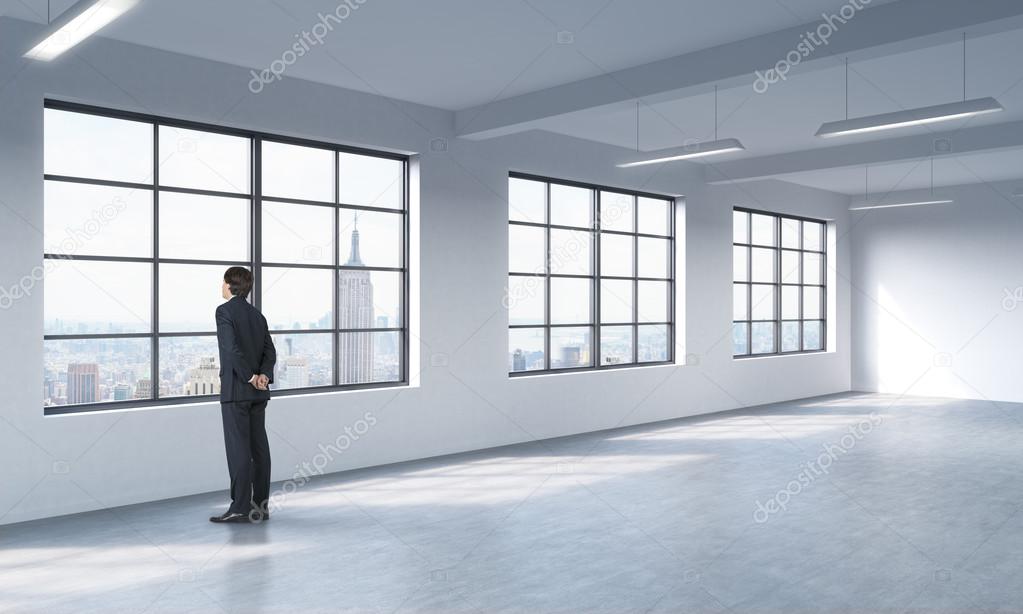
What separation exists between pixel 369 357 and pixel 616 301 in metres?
3.72

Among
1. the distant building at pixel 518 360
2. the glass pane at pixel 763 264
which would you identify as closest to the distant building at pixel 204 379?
the distant building at pixel 518 360

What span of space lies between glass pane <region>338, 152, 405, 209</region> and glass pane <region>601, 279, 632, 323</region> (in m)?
3.17

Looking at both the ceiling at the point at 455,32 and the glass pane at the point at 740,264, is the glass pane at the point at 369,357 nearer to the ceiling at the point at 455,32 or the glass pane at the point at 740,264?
the ceiling at the point at 455,32

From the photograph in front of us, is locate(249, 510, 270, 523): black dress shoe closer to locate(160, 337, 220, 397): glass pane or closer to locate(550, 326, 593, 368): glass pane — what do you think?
locate(160, 337, 220, 397): glass pane

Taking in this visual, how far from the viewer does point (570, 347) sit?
9.67 meters

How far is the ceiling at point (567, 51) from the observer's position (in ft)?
17.6

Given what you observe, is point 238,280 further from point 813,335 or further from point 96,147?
point 813,335

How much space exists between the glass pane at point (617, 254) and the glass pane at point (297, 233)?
12.7ft

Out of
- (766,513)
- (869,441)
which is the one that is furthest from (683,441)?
(766,513)

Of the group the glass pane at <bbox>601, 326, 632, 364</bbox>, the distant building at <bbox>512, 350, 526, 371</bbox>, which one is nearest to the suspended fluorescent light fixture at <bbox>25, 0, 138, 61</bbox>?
the distant building at <bbox>512, 350, 526, 371</bbox>

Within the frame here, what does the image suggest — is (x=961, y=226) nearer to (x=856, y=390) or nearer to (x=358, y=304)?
(x=856, y=390)

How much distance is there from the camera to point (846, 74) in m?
7.05

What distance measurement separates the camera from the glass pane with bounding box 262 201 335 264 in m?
7.02

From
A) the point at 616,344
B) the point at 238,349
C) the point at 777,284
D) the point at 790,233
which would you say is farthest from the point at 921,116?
the point at 790,233
